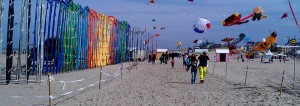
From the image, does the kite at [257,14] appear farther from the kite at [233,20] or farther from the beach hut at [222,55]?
the beach hut at [222,55]

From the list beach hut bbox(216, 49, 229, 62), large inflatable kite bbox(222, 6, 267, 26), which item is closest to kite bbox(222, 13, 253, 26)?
large inflatable kite bbox(222, 6, 267, 26)

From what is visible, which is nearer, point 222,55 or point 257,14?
point 257,14

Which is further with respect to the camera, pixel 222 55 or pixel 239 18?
pixel 222 55

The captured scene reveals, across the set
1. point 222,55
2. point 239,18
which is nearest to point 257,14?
point 239,18

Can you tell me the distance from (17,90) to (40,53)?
2.87m

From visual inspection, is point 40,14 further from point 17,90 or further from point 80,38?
Answer: point 80,38

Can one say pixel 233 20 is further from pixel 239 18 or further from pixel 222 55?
pixel 222 55

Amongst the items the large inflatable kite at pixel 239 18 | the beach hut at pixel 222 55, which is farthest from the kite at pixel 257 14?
the beach hut at pixel 222 55

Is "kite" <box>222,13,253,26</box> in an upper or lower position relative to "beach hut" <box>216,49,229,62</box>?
upper

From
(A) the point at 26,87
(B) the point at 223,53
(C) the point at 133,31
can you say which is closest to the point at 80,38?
(A) the point at 26,87

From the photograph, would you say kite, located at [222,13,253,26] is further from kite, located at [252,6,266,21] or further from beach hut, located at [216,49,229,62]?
beach hut, located at [216,49,229,62]

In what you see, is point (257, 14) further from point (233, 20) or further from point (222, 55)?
point (222, 55)

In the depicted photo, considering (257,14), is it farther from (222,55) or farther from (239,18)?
(222,55)

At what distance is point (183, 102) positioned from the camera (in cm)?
1119
